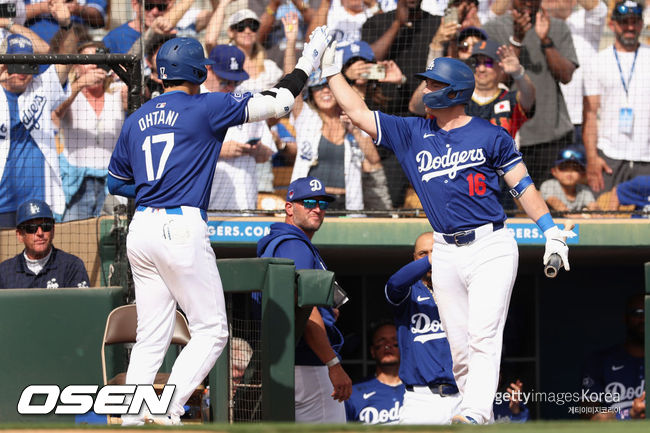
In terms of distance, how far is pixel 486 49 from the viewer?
295 inches

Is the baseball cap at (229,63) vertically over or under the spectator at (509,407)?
over

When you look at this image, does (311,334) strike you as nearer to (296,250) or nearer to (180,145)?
(296,250)

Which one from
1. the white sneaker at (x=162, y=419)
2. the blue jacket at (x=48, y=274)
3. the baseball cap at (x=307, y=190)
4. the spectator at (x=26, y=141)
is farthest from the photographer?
the spectator at (x=26, y=141)

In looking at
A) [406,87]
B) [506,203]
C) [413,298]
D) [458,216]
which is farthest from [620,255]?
[458,216]

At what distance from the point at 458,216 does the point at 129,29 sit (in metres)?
4.46

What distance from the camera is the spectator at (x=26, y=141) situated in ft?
23.8

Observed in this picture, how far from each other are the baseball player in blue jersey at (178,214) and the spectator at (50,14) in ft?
12.6

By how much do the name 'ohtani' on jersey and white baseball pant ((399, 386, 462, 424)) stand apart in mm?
2363

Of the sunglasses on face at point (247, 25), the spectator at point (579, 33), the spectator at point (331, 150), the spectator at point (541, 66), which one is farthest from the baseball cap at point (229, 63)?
the spectator at point (579, 33)

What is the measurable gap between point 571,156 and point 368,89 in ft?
5.88

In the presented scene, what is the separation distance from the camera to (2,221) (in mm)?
7145

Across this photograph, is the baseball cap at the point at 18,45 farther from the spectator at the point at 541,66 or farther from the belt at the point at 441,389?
the belt at the point at 441,389

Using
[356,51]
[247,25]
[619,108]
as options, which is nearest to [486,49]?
[356,51]

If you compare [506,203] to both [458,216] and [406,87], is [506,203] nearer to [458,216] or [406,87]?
[406,87]
